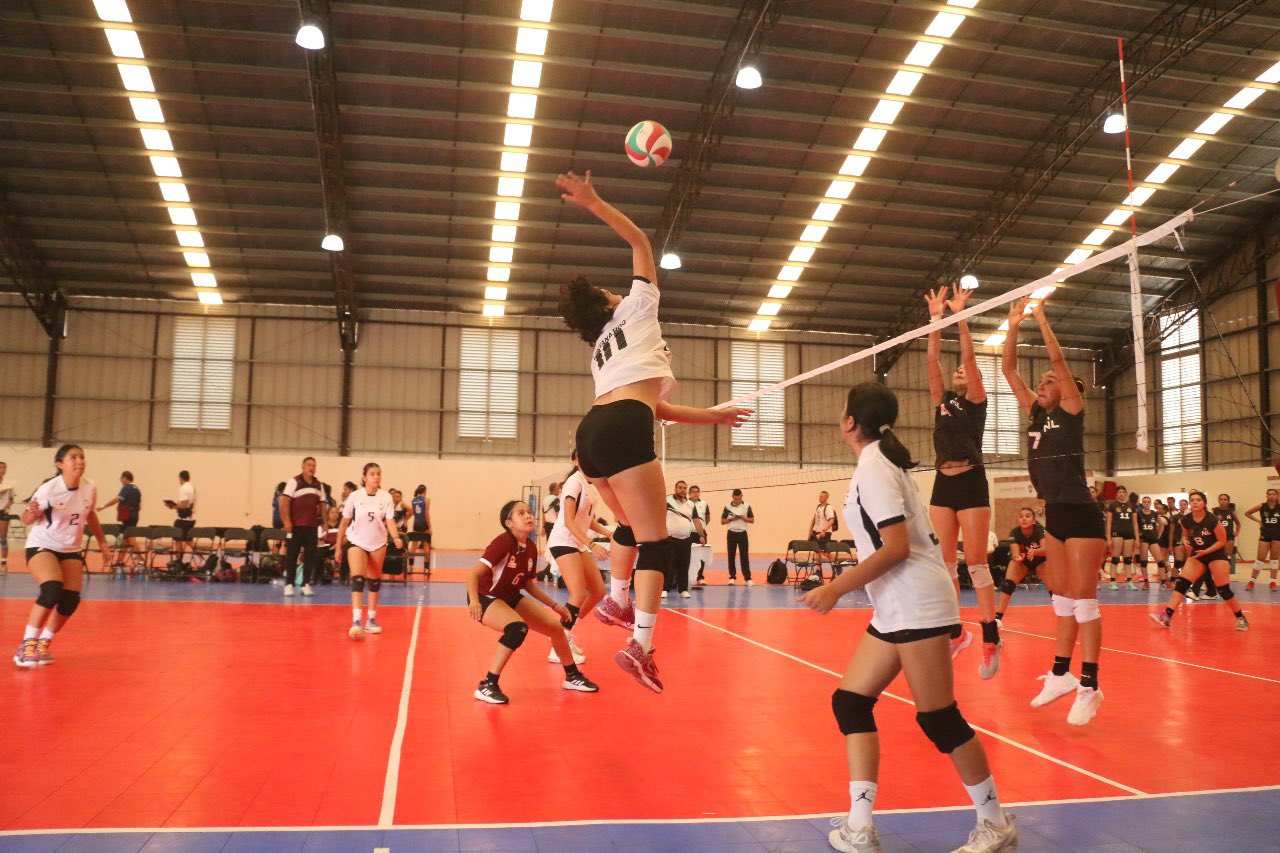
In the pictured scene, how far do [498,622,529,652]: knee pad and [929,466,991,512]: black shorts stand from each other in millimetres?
2822

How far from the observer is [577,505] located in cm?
712

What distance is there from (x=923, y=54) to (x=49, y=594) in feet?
59.4

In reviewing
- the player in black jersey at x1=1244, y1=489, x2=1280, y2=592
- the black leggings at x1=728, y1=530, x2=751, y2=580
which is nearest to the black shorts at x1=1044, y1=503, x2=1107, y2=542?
the black leggings at x1=728, y1=530, x2=751, y2=580

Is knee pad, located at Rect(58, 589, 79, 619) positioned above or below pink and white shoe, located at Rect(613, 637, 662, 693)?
below

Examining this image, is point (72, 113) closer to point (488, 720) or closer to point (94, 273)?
point (94, 273)

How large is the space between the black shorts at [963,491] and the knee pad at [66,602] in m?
6.34

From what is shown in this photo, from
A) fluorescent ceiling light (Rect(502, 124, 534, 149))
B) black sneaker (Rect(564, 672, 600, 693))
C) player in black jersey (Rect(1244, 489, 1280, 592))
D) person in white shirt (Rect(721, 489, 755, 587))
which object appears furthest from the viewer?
fluorescent ceiling light (Rect(502, 124, 534, 149))

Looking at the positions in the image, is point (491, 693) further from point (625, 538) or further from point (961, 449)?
point (961, 449)

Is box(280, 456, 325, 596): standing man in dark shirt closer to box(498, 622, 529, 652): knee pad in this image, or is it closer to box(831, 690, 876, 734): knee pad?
box(498, 622, 529, 652): knee pad

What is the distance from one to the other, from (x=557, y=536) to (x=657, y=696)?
1.71 m

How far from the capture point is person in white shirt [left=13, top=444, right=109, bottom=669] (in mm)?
6734

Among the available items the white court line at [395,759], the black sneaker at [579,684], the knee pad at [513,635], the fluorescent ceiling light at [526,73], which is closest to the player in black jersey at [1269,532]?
the black sneaker at [579,684]

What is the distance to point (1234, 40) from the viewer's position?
61.8 ft

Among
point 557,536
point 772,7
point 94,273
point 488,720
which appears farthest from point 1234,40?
point 94,273
